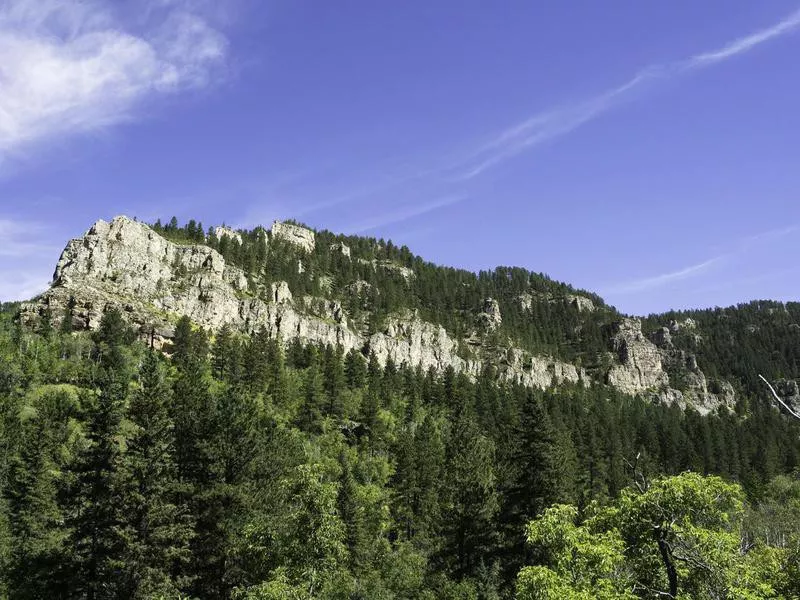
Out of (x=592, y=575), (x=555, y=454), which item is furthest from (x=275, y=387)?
(x=592, y=575)

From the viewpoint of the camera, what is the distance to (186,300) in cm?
13825

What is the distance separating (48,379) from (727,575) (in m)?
99.0

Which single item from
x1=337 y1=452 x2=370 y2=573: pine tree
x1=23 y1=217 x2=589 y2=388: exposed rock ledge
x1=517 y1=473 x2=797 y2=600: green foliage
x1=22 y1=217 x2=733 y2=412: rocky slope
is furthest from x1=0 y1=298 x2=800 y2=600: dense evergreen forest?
x1=23 y1=217 x2=589 y2=388: exposed rock ledge

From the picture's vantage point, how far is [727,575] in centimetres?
1589

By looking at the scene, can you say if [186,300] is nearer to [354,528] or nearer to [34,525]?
[34,525]

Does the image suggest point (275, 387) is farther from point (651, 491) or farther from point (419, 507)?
point (651, 491)

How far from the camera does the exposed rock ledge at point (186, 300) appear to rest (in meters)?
119

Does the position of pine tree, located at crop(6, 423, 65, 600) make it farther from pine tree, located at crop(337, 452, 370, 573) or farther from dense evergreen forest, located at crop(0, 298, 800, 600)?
pine tree, located at crop(337, 452, 370, 573)

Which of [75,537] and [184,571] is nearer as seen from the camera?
[75,537]

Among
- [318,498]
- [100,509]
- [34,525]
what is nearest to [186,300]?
[34,525]

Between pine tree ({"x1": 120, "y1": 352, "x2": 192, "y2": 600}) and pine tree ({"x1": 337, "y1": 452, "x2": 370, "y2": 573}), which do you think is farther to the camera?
pine tree ({"x1": 337, "y1": 452, "x2": 370, "y2": 573})

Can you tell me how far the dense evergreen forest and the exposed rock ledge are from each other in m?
11.8

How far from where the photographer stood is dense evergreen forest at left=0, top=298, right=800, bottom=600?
17.8 m

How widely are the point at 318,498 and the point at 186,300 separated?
12825 centimetres
